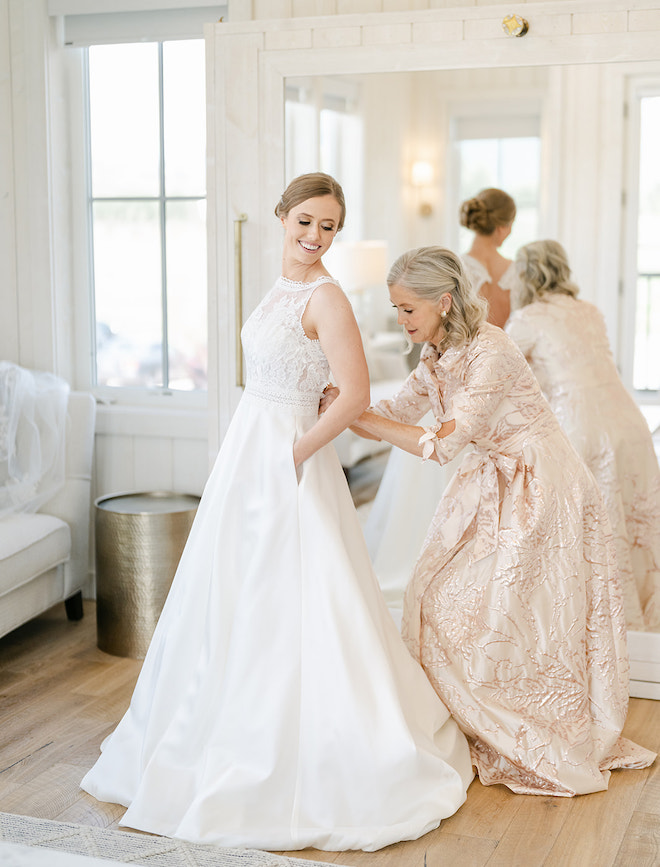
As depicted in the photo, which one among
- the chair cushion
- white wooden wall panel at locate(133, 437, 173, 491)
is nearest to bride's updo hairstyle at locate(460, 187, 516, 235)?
white wooden wall panel at locate(133, 437, 173, 491)

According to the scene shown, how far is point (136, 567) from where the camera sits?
3.47 meters

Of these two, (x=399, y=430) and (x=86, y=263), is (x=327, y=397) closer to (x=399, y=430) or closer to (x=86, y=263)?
(x=399, y=430)

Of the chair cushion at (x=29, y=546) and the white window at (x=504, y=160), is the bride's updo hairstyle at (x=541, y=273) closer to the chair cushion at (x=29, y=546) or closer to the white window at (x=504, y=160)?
the white window at (x=504, y=160)

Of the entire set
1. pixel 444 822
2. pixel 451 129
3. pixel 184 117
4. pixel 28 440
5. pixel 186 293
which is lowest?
pixel 444 822

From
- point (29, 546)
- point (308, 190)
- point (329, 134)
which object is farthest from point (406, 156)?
point (29, 546)

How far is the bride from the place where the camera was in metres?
2.31

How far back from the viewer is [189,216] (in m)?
3.90

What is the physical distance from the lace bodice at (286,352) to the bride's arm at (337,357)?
4cm

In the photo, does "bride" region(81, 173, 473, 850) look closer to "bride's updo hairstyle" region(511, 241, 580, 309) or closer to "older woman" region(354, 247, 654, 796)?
"older woman" region(354, 247, 654, 796)

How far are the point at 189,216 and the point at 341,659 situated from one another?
2143mm

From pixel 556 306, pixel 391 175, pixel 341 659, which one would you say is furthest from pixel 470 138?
pixel 341 659

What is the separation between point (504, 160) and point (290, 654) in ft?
5.47

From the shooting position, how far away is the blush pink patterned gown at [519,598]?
2.59 metres

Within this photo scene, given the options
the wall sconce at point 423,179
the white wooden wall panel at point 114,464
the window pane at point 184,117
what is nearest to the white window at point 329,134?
the wall sconce at point 423,179
